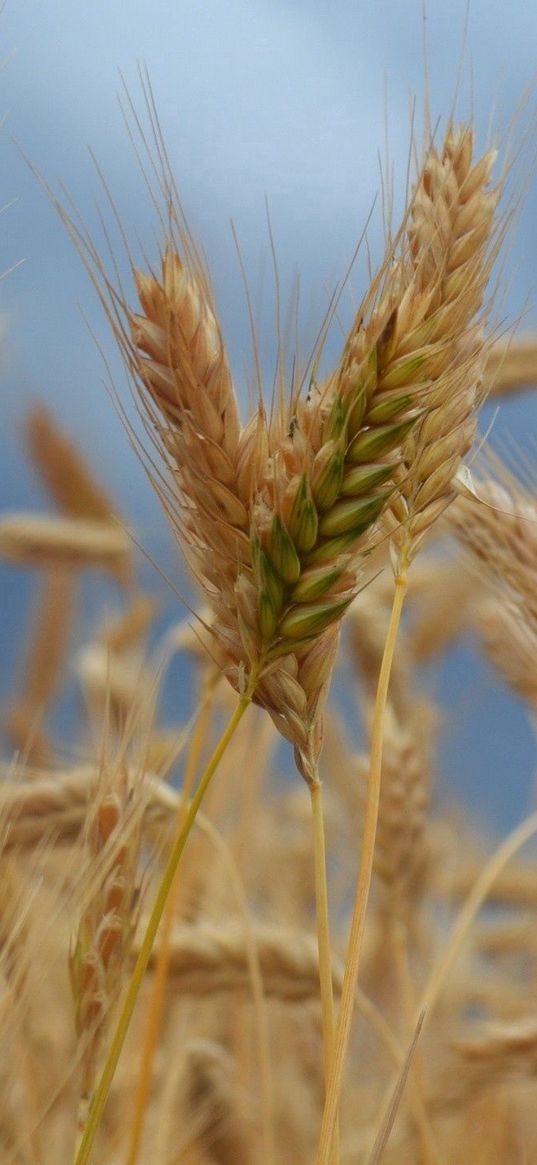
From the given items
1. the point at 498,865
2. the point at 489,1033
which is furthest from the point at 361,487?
the point at 489,1033

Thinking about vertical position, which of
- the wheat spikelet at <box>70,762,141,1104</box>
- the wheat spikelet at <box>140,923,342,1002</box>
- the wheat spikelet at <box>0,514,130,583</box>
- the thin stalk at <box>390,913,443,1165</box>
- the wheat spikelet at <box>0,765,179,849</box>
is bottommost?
the thin stalk at <box>390,913,443,1165</box>

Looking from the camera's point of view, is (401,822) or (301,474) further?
(401,822)

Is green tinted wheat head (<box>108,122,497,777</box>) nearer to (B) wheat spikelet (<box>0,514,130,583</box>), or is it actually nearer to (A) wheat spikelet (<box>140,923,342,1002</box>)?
(A) wheat spikelet (<box>140,923,342,1002</box>)

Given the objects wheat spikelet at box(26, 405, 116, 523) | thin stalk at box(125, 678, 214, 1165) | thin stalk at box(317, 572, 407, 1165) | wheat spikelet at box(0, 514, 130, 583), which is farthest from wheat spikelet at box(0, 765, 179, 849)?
wheat spikelet at box(26, 405, 116, 523)

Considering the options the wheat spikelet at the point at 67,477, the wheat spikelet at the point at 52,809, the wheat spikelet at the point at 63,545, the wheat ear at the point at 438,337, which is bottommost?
the wheat spikelet at the point at 52,809

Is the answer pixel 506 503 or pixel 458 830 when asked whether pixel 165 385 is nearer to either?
pixel 506 503

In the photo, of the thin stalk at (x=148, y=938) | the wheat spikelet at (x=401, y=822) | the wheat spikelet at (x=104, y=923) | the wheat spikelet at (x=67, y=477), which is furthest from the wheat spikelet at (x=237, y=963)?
the wheat spikelet at (x=67, y=477)

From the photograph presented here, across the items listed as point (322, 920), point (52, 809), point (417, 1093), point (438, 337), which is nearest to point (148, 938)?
point (322, 920)

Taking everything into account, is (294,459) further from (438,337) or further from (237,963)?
(237,963)

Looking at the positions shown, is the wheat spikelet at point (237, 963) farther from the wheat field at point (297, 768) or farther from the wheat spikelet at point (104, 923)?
the wheat spikelet at point (104, 923)
